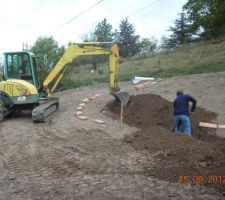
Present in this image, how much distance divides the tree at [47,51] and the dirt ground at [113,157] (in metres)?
16.1

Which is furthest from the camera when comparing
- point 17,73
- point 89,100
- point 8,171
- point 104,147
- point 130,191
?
point 89,100

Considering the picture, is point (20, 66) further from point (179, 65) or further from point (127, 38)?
point (127, 38)

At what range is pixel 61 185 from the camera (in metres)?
7.81

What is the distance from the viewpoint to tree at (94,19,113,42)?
72844 mm

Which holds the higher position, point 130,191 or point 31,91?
point 31,91

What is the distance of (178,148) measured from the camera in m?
9.84

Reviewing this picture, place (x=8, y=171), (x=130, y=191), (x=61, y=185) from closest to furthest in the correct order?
(x=130, y=191) < (x=61, y=185) < (x=8, y=171)

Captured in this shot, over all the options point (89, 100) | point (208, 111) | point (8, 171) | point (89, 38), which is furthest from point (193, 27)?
point (8, 171)

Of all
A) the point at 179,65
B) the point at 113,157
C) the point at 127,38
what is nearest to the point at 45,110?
the point at 113,157

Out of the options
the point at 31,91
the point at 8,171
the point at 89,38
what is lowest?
the point at 8,171

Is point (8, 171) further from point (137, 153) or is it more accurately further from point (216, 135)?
point (216, 135)

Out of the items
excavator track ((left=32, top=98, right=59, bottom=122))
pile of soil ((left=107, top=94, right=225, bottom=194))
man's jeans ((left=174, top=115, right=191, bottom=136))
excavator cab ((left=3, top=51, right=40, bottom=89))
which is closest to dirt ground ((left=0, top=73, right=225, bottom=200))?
pile of soil ((left=107, top=94, right=225, bottom=194))

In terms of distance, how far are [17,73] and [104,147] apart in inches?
298

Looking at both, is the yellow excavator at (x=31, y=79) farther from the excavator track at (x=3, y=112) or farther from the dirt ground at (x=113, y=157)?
the dirt ground at (x=113, y=157)
